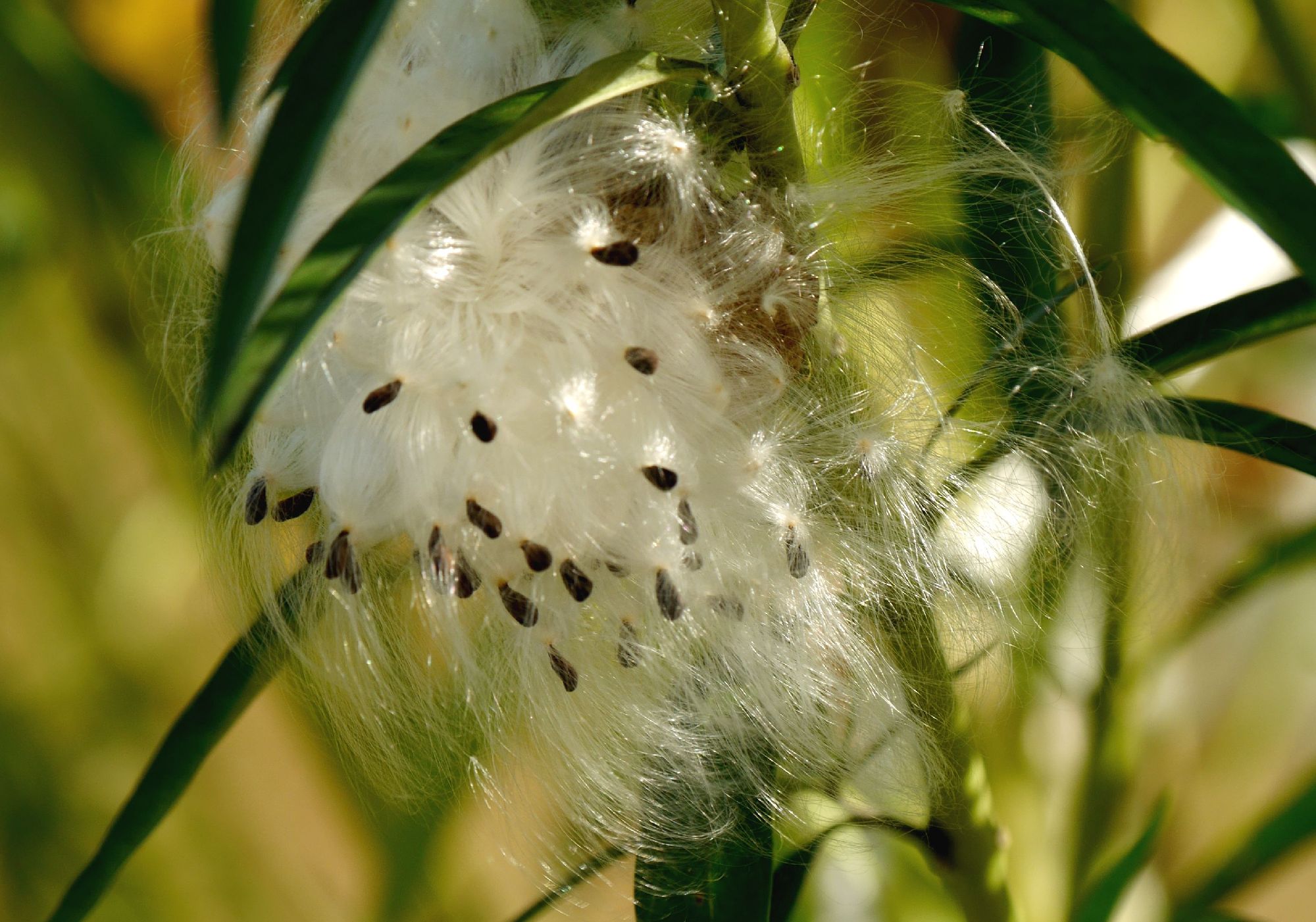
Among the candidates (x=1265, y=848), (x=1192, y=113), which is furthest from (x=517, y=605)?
(x=1265, y=848)

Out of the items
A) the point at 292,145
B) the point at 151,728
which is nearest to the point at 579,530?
the point at 292,145

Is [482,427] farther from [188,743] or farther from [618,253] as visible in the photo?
[188,743]

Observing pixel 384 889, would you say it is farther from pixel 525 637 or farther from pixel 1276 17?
pixel 1276 17

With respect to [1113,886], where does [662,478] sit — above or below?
above

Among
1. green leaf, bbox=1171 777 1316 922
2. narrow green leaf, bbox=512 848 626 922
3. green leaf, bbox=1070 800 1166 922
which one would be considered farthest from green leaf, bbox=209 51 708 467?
green leaf, bbox=1171 777 1316 922

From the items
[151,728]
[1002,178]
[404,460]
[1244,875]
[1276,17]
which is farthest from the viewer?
[151,728]

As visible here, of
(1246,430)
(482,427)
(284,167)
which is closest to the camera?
(284,167)

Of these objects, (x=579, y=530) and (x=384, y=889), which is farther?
(x=384, y=889)

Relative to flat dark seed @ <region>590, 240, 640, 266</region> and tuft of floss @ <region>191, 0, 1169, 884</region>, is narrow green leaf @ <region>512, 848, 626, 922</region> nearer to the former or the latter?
tuft of floss @ <region>191, 0, 1169, 884</region>
